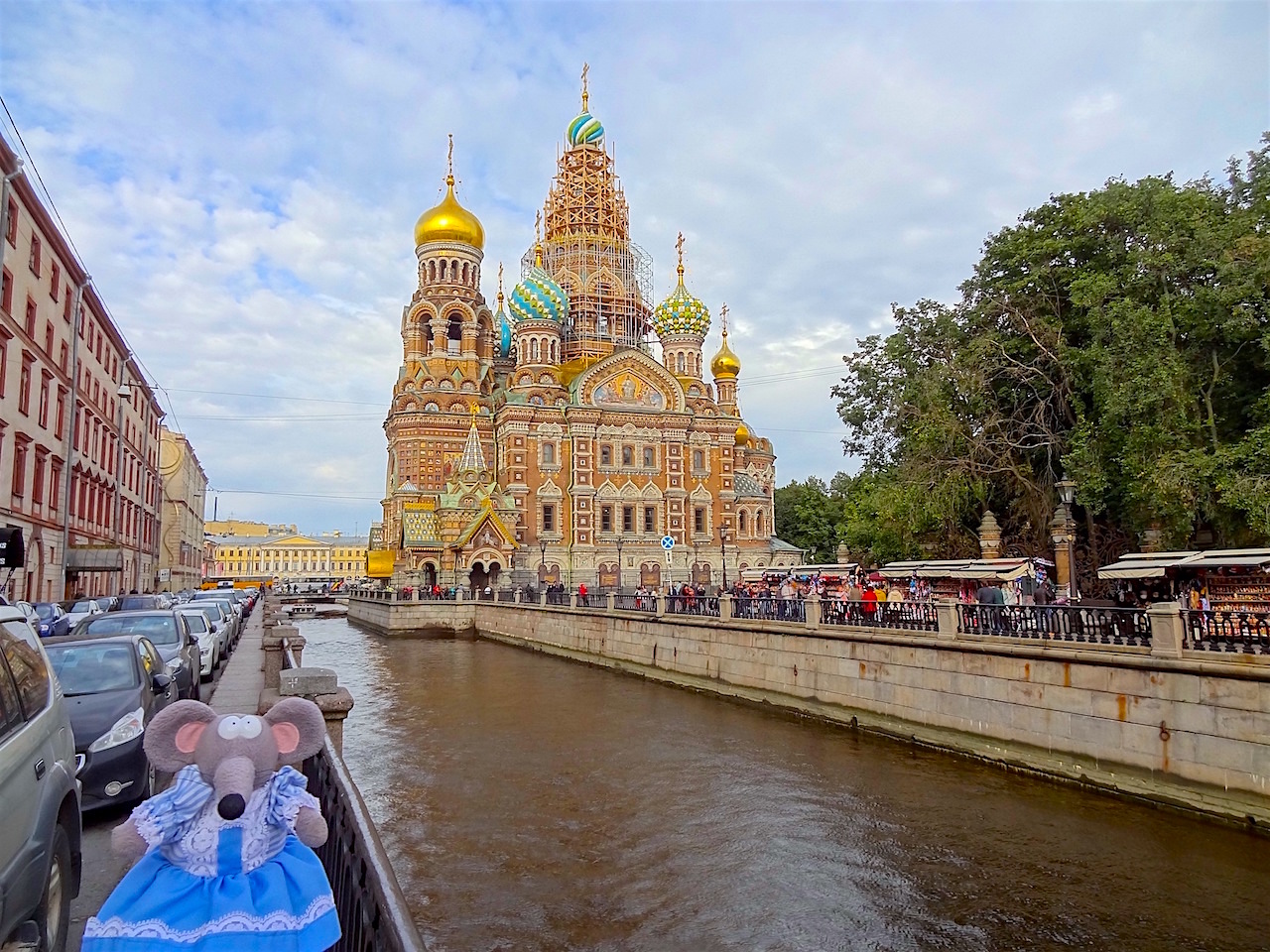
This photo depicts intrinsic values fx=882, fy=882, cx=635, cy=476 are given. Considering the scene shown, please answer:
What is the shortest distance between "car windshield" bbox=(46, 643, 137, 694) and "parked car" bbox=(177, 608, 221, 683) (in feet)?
22.0

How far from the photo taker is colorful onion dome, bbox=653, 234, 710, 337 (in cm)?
5819

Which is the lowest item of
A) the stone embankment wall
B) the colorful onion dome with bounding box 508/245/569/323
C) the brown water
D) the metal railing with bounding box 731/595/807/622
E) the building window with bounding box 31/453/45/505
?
the brown water

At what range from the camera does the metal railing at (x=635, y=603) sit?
29094mm

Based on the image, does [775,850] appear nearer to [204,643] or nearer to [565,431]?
[204,643]

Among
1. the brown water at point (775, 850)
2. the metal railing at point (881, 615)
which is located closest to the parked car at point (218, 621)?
the brown water at point (775, 850)

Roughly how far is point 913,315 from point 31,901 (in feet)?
91.0

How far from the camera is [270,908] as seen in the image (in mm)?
3160

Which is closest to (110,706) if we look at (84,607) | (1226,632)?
(1226,632)

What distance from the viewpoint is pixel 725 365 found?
5925 centimetres

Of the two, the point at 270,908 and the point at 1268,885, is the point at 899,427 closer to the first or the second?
the point at 1268,885

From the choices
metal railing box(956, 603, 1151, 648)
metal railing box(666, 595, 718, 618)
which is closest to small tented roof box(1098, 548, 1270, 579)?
metal railing box(956, 603, 1151, 648)

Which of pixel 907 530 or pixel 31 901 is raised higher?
pixel 907 530

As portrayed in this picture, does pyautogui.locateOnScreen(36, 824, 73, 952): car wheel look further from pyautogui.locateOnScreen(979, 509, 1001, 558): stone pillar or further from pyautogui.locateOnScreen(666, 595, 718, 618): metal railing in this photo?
pyautogui.locateOnScreen(979, 509, 1001, 558): stone pillar

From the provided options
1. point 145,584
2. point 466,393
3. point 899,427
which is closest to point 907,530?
point 899,427
